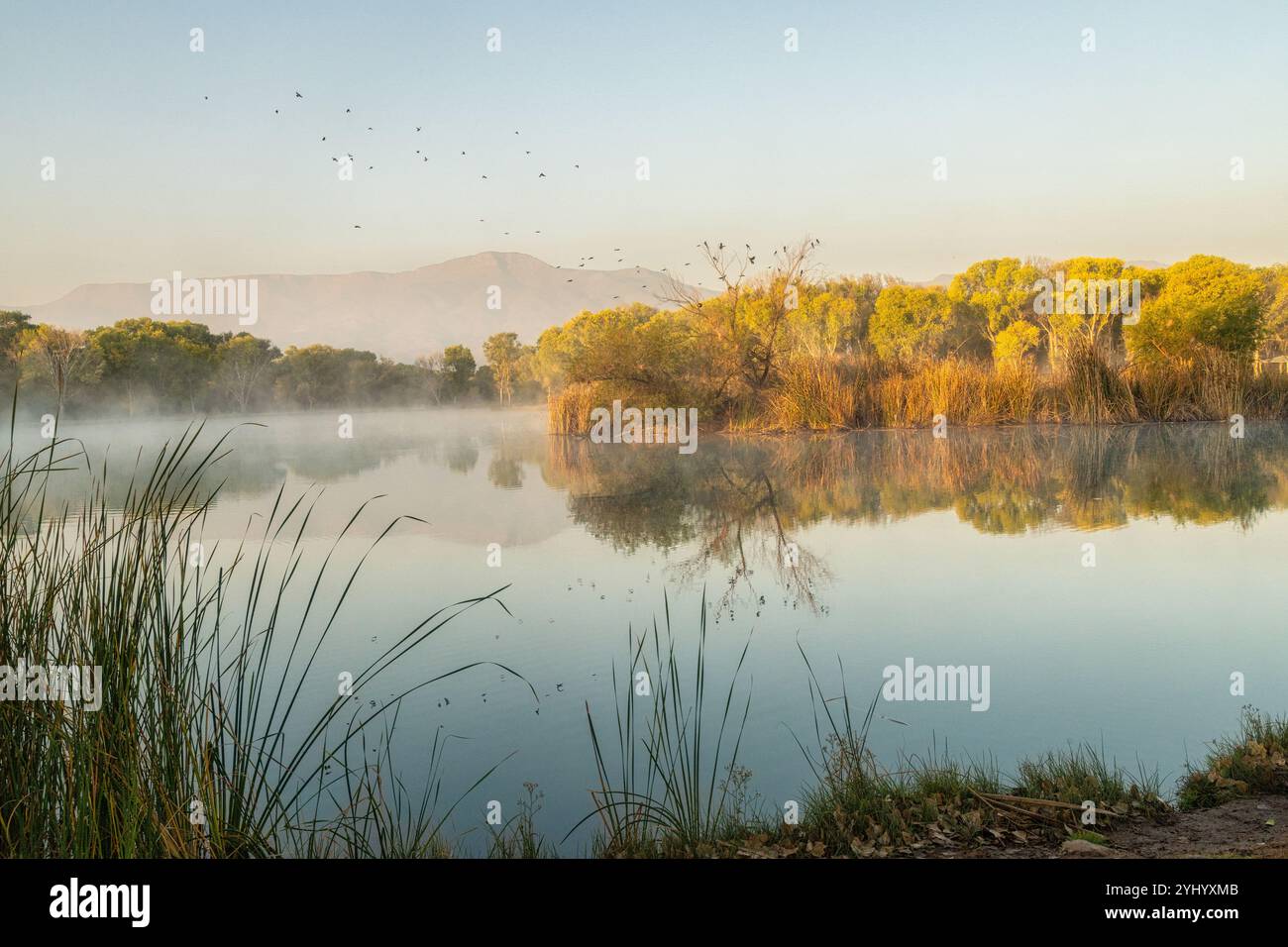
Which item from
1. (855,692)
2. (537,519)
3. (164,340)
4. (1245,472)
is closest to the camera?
(855,692)

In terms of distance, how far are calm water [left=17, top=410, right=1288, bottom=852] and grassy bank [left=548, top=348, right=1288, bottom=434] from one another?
4.69 m

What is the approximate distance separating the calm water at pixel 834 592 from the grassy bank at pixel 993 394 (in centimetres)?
469

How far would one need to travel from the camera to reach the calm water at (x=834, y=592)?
3.40 metres

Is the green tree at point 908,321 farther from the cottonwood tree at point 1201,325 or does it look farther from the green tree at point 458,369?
the cottonwood tree at point 1201,325

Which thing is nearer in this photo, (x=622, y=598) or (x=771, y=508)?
(x=622, y=598)

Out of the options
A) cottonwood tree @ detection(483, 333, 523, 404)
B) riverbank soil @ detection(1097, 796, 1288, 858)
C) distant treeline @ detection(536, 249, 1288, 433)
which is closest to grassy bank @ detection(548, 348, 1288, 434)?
distant treeline @ detection(536, 249, 1288, 433)

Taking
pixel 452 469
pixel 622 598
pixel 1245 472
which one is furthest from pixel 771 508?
pixel 452 469

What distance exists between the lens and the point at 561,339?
32.8 metres

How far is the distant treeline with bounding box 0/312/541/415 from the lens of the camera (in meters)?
22.7

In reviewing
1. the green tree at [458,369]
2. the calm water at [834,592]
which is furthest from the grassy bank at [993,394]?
the green tree at [458,369]

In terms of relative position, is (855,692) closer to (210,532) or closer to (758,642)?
(758,642)

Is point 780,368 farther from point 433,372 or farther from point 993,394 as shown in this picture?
point 433,372

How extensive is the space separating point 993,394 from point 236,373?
23194 mm
